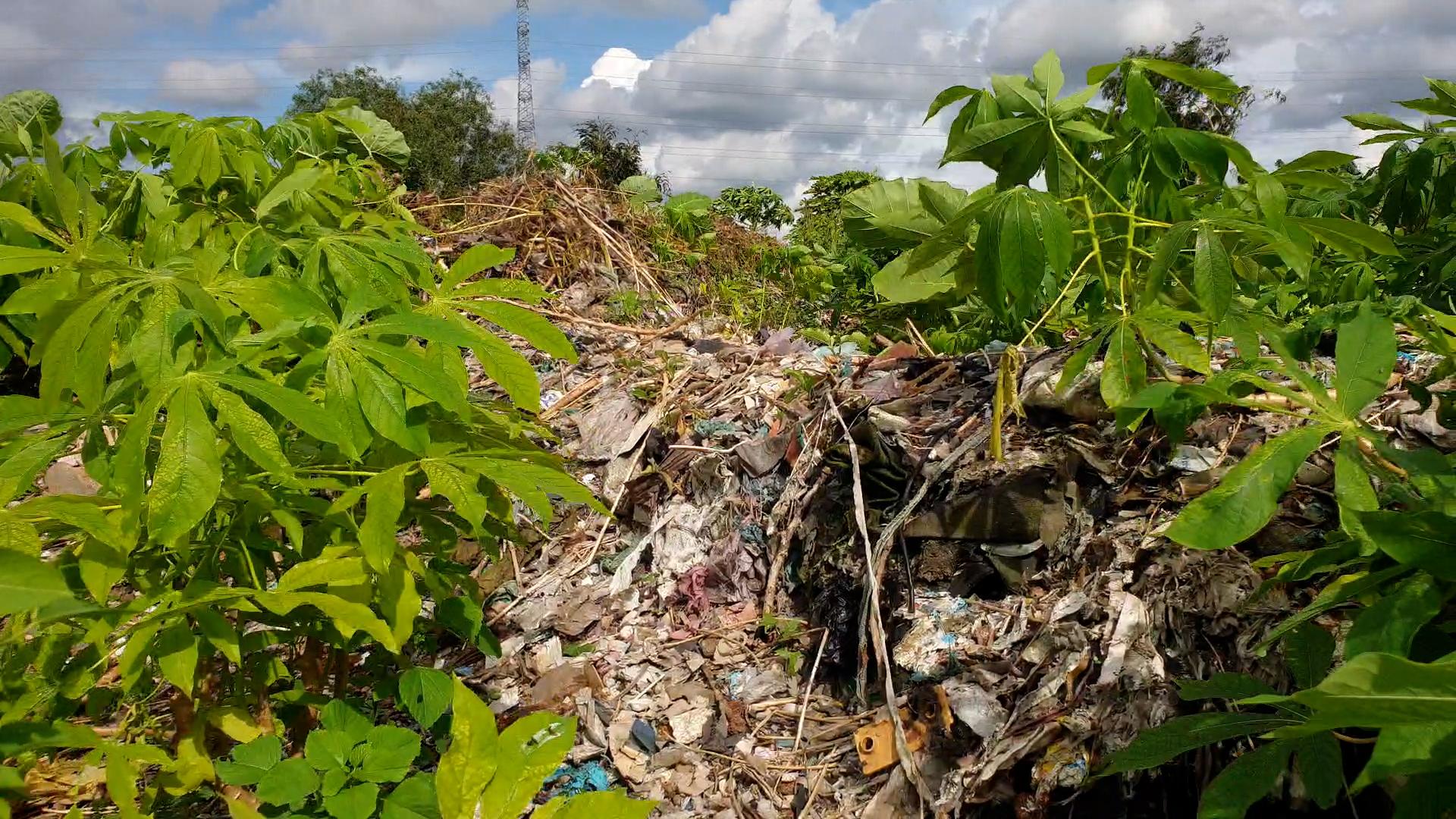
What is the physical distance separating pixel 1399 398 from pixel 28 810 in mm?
3231

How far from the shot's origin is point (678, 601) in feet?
9.12

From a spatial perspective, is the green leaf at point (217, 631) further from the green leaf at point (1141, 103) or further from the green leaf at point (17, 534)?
the green leaf at point (1141, 103)

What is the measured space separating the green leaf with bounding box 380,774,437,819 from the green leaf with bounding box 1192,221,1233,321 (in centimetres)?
133

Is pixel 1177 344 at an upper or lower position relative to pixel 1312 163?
lower

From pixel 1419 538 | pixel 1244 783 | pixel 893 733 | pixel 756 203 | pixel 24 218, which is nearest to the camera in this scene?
pixel 1419 538

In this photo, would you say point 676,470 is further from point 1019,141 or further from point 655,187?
point 655,187

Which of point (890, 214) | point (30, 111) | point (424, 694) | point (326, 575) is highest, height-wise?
point (30, 111)

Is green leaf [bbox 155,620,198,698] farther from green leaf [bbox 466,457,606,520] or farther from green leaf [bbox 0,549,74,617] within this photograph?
green leaf [bbox 0,549,74,617]

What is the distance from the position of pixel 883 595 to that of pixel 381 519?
4.56 ft

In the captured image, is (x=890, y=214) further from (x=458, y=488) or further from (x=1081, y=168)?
(x=458, y=488)

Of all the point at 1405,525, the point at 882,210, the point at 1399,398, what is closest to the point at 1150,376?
the point at 1399,398

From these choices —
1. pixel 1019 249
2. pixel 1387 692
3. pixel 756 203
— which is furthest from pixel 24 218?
pixel 756 203

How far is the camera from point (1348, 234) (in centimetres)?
129

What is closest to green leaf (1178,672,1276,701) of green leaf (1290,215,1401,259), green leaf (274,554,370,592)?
green leaf (1290,215,1401,259)
